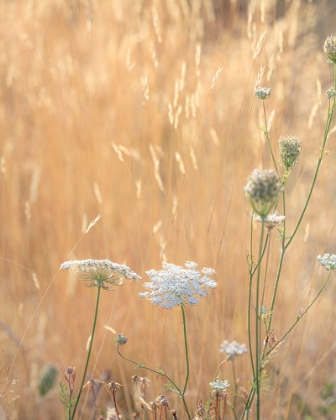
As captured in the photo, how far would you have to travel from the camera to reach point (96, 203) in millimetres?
2713

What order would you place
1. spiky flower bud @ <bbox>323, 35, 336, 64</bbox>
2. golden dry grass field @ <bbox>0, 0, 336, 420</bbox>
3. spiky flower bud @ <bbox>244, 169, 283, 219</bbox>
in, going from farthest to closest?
golden dry grass field @ <bbox>0, 0, 336, 420</bbox>, spiky flower bud @ <bbox>323, 35, 336, 64</bbox>, spiky flower bud @ <bbox>244, 169, 283, 219</bbox>

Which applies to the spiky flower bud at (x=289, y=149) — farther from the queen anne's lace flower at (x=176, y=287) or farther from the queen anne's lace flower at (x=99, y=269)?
the queen anne's lace flower at (x=99, y=269)

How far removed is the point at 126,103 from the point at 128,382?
1.18 meters

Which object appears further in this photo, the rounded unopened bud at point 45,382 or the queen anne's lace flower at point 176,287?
the queen anne's lace flower at point 176,287

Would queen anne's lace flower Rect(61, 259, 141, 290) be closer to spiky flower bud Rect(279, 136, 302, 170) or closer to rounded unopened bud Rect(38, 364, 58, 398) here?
rounded unopened bud Rect(38, 364, 58, 398)

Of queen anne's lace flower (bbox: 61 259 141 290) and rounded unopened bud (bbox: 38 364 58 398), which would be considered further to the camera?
queen anne's lace flower (bbox: 61 259 141 290)

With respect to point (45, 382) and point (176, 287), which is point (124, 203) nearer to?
point (176, 287)

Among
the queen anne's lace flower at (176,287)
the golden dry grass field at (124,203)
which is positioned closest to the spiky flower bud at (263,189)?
the queen anne's lace flower at (176,287)

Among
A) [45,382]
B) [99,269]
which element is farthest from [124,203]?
[45,382]

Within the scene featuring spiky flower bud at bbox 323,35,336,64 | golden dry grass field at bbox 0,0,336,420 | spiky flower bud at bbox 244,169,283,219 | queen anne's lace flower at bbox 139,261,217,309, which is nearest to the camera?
spiky flower bud at bbox 244,169,283,219

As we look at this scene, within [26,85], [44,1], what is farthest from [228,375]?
[44,1]

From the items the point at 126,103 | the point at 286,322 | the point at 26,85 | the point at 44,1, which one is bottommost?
the point at 286,322

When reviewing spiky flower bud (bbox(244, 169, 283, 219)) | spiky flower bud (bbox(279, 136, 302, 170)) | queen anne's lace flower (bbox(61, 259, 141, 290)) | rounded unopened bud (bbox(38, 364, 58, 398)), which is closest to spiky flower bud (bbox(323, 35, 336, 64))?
spiky flower bud (bbox(279, 136, 302, 170))

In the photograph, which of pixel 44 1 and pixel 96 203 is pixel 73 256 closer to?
pixel 96 203
